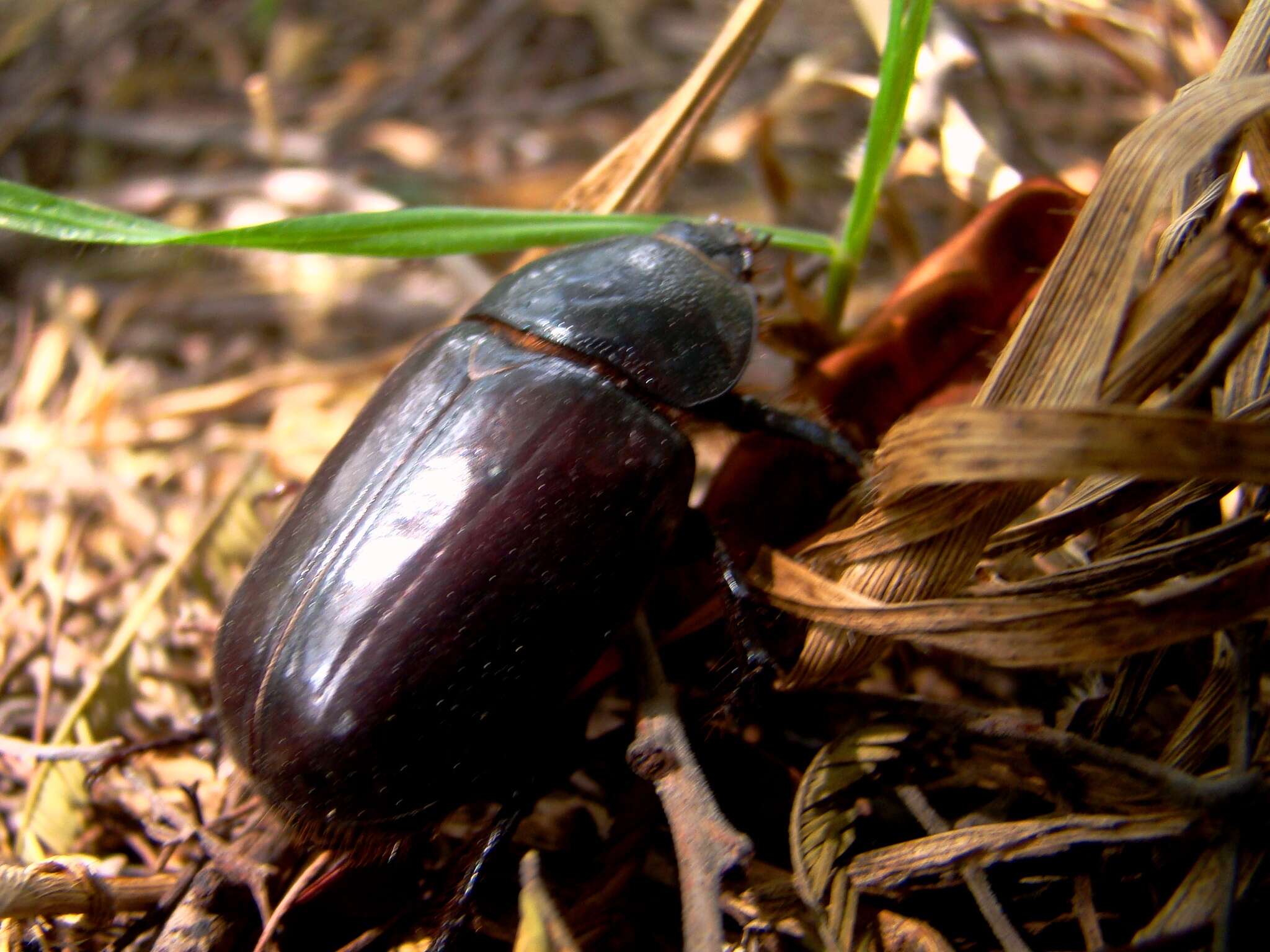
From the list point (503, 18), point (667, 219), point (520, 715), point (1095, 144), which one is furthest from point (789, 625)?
point (503, 18)

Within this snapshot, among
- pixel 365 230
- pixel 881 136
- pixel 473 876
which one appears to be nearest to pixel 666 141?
pixel 881 136

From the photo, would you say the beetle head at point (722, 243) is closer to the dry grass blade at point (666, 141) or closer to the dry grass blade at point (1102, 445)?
the dry grass blade at point (666, 141)

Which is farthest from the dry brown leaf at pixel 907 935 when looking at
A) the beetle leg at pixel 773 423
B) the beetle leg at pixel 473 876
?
the beetle leg at pixel 773 423

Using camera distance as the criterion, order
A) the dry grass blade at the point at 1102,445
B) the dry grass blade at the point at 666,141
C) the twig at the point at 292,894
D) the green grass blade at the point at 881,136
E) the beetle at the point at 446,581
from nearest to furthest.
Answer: the dry grass blade at the point at 1102,445 → the beetle at the point at 446,581 → the twig at the point at 292,894 → the green grass blade at the point at 881,136 → the dry grass blade at the point at 666,141

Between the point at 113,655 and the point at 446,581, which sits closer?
the point at 446,581

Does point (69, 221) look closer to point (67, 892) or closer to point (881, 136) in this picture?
point (67, 892)
